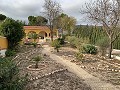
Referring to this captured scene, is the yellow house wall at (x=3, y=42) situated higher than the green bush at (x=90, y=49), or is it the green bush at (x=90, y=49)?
the yellow house wall at (x=3, y=42)

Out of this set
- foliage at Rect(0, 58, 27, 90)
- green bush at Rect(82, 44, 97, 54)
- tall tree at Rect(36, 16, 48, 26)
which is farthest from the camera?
tall tree at Rect(36, 16, 48, 26)

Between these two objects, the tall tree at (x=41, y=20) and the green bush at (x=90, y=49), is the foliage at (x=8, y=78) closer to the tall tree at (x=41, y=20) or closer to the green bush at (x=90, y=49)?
the green bush at (x=90, y=49)

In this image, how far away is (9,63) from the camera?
5723 millimetres

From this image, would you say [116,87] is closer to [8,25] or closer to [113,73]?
[113,73]

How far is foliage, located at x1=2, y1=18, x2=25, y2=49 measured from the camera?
76.4 feet

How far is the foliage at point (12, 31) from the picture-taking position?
76.4 feet

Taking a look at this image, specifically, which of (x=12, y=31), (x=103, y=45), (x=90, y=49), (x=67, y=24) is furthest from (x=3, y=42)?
(x=67, y=24)

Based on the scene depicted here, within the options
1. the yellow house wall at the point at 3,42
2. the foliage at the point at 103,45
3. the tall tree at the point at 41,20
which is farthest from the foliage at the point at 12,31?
the tall tree at the point at 41,20

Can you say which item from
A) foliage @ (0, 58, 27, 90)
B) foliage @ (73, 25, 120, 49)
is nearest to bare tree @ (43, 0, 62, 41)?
foliage @ (73, 25, 120, 49)

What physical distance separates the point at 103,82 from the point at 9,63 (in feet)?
22.5

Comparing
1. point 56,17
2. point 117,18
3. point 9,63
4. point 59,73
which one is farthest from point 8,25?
point 56,17

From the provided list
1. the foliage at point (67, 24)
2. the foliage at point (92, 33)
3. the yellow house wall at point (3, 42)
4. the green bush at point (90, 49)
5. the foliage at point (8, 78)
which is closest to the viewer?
the foliage at point (8, 78)

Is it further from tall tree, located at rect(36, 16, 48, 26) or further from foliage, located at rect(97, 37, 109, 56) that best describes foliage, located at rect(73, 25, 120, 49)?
tall tree, located at rect(36, 16, 48, 26)

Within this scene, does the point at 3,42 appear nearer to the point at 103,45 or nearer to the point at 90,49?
the point at 90,49
